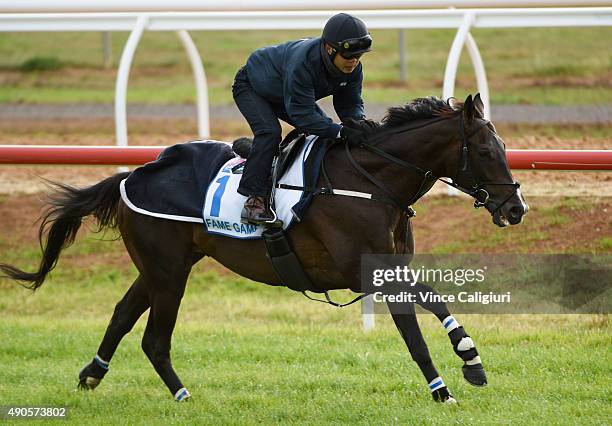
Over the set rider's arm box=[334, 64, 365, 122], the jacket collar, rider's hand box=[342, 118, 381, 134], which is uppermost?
the jacket collar

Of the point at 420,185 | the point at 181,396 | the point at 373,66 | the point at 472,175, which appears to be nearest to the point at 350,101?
the point at 420,185

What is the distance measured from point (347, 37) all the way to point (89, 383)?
2835 millimetres

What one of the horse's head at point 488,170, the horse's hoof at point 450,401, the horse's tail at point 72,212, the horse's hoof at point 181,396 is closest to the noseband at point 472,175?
the horse's head at point 488,170

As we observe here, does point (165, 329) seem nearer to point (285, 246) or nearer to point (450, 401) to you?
point (285, 246)

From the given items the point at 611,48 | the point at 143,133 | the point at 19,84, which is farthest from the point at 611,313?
the point at 19,84

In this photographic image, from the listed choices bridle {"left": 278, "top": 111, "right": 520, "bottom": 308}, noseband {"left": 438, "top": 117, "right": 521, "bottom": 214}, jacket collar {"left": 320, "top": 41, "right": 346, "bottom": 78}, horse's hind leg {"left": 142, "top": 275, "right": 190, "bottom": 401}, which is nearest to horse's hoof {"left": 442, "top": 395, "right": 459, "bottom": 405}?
bridle {"left": 278, "top": 111, "right": 520, "bottom": 308}

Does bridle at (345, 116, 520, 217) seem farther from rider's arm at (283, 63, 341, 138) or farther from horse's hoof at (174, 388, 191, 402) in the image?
horse's hoof at (174, 388, 191, 402)

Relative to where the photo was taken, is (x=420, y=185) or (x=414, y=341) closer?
(x=414, y=341)

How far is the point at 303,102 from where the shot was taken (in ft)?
19.1

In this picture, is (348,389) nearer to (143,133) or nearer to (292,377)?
(292,377)

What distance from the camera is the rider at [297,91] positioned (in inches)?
226

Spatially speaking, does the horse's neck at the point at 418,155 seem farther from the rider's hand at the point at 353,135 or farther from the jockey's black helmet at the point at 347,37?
the jockey's black helmet at the point at 347,37

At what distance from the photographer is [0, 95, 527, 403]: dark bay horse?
568cm

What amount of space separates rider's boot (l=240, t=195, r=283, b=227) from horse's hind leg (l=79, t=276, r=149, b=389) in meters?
1.09
